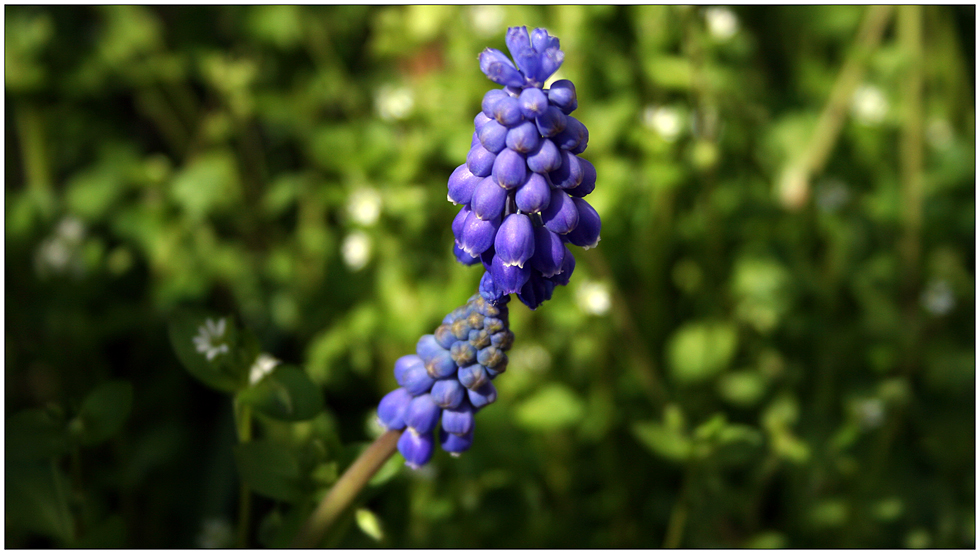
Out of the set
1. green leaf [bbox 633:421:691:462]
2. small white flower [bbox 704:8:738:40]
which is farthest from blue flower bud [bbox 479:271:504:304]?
small white flower [bbox 704:8:738:40]

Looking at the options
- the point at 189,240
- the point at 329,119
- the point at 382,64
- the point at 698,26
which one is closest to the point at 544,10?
the point at 698,26

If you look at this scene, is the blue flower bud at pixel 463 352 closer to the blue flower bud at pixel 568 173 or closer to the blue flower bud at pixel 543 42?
the blue flower bud at pixel 568 173

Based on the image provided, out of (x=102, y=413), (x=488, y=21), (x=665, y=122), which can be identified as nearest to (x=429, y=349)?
(x=102, y=413)

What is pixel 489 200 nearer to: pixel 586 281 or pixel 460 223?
pixel 460 223

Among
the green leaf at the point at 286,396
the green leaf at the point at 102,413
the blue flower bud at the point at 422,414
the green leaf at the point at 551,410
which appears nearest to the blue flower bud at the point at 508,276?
the blue flower bud at the point at 422,414

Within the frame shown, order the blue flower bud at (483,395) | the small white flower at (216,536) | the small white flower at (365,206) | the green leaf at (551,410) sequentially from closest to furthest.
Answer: the blue flower bud at (483,395), the small white flower at (216,536), the green leaf at (551,410), the small white flower at (365,206)

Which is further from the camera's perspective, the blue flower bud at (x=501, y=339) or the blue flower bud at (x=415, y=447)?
the blue flower bud at (x=415, y=447)

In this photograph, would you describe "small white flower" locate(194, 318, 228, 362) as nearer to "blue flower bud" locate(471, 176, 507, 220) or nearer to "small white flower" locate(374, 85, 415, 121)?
"blue flower bud" locate(471, 176, 507, 220)

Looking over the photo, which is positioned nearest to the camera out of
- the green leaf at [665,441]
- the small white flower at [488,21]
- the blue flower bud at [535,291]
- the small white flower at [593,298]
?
the blue flower bud at [535,291]
